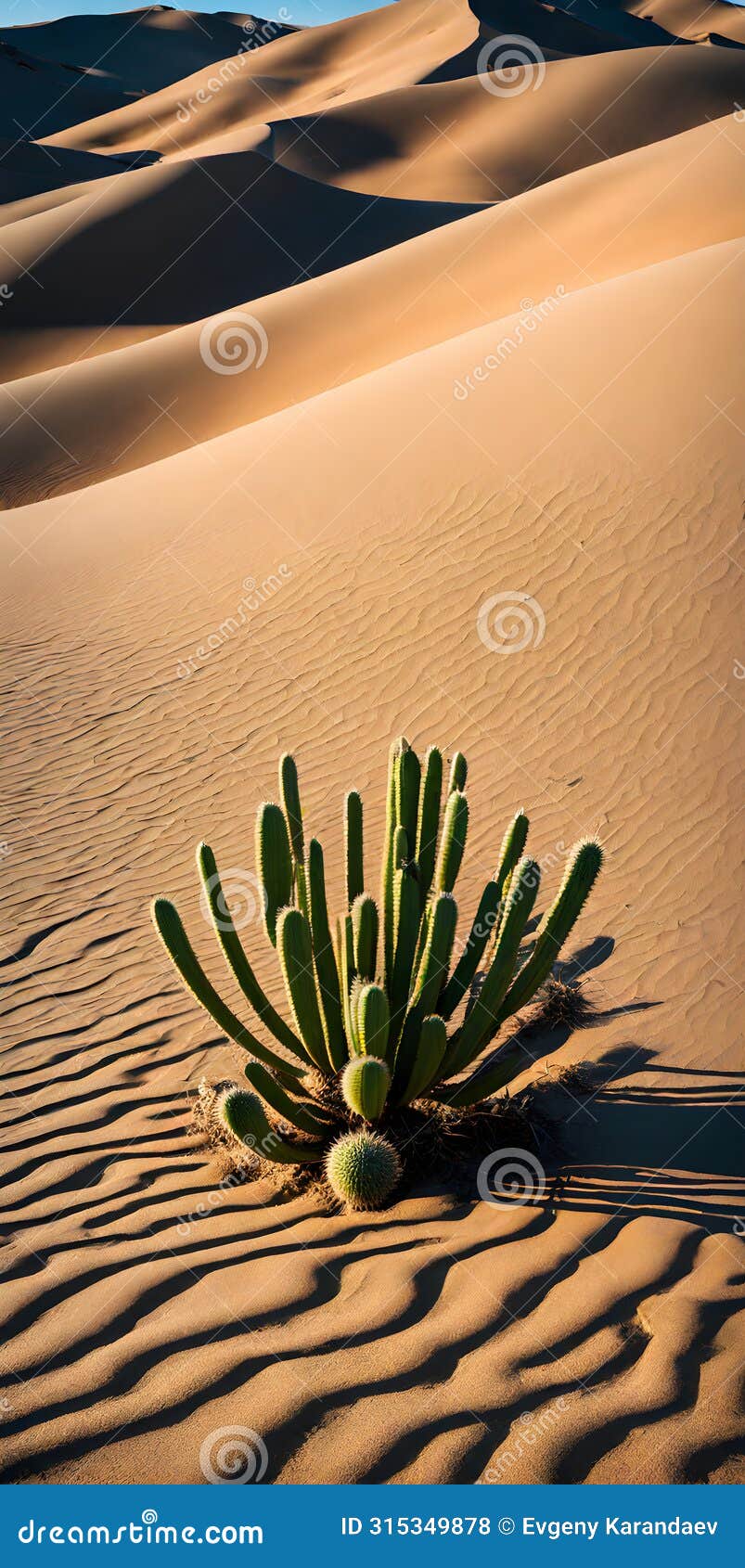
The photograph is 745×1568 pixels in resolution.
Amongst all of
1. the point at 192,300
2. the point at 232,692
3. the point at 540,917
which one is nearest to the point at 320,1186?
the point at 540,917

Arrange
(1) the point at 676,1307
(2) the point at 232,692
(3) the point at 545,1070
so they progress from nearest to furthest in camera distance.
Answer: (1) the point at 676,1307 → (3) the point at 545,1070 → (2) the point at 232,692

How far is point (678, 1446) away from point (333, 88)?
79094 millimetres

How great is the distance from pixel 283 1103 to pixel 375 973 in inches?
25.5

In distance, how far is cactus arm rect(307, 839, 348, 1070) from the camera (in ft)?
13.2

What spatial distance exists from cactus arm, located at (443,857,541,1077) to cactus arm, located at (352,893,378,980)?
470 mm

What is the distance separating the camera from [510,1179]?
381cm

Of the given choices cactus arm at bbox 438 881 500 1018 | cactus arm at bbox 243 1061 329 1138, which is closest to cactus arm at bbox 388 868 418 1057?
cactus arm at bbox 438 881 500 1018

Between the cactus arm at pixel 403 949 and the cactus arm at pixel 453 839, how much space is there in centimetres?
23

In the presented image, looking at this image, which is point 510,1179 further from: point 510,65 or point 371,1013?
point 510,65

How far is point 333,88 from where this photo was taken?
2574 inches

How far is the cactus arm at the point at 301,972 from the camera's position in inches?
142

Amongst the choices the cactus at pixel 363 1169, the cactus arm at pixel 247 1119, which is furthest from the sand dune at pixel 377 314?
the cactus arm at pixel 247 1119

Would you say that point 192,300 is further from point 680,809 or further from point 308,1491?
point 308,1491

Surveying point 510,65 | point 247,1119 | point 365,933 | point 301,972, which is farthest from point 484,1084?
point 510,65
